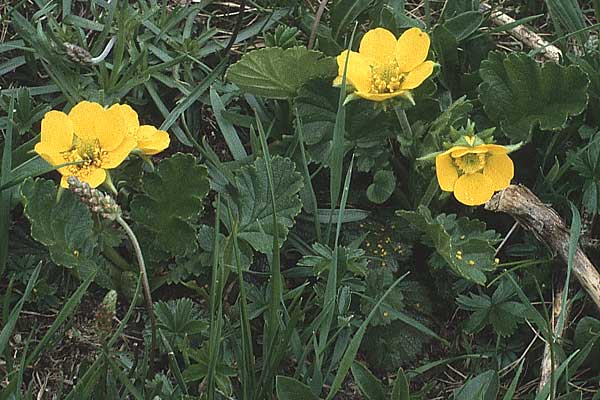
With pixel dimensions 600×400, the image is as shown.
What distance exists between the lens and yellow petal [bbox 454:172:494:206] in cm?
207

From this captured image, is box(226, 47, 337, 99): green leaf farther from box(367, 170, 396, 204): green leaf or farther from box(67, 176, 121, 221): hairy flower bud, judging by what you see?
box(67, 176, 121, 221): hairy flower bud

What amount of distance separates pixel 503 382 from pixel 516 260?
1.16ft

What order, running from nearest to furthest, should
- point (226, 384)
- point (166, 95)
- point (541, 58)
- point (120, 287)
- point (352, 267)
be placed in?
point (226, 384)
point (352, 267)
point (120, 287)
point (166, 95)
point (541, 58)

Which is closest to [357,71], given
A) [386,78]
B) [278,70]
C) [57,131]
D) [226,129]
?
[386,78]

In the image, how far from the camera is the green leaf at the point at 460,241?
2070 mm

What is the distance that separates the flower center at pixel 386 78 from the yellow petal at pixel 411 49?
0.02 m

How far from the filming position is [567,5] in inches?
101

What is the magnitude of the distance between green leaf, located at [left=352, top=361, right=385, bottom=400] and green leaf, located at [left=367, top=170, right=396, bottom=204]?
0.48m

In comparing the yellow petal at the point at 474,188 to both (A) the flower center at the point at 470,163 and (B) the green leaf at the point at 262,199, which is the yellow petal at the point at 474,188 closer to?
(A) the flower center at the point at 470,163

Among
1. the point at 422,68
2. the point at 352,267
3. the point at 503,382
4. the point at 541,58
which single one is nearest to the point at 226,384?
the point at 352,267

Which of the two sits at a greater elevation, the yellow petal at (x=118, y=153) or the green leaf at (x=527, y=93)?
the yellow petal at (x=118, y=153)

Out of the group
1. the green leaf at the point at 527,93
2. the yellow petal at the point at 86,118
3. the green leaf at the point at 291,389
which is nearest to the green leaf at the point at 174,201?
the yellow petal at the point at 86,118

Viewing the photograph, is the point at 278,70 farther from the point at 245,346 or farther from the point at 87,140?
the point at 245,346

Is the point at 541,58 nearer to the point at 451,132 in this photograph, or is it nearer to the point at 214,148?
the point at 451,132
